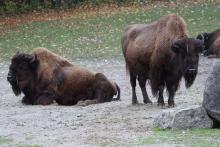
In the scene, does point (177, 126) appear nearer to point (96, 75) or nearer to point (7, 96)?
point (96, 75)

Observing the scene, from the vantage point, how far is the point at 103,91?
17.6m

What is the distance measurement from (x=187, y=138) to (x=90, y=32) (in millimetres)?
23651

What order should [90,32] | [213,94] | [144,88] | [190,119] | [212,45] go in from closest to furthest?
[213,94] → [190,119] → [144,88] → [212,45] → [90,32]

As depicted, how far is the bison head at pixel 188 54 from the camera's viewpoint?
49.3ft

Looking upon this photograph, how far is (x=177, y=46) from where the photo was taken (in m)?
15.2

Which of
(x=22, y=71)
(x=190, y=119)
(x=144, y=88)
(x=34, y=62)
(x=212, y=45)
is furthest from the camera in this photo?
(x=212, y=45)

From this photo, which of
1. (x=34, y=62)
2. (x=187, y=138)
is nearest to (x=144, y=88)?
(x=34, y=62)

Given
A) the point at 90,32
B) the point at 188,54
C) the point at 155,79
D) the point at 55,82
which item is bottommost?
the point at 90,32

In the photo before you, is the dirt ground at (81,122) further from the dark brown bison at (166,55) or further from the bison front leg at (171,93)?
the dark brown bison at (166,55)

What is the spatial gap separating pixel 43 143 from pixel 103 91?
6.10 metres

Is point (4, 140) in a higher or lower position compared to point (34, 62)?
higher

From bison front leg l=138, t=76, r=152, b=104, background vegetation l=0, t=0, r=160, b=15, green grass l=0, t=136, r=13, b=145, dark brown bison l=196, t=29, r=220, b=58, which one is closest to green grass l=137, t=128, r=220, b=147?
green grass l=0, t=136, r=13, b=145

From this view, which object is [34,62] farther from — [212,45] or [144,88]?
[212,45]

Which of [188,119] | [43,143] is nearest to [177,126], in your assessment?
[188,119]
